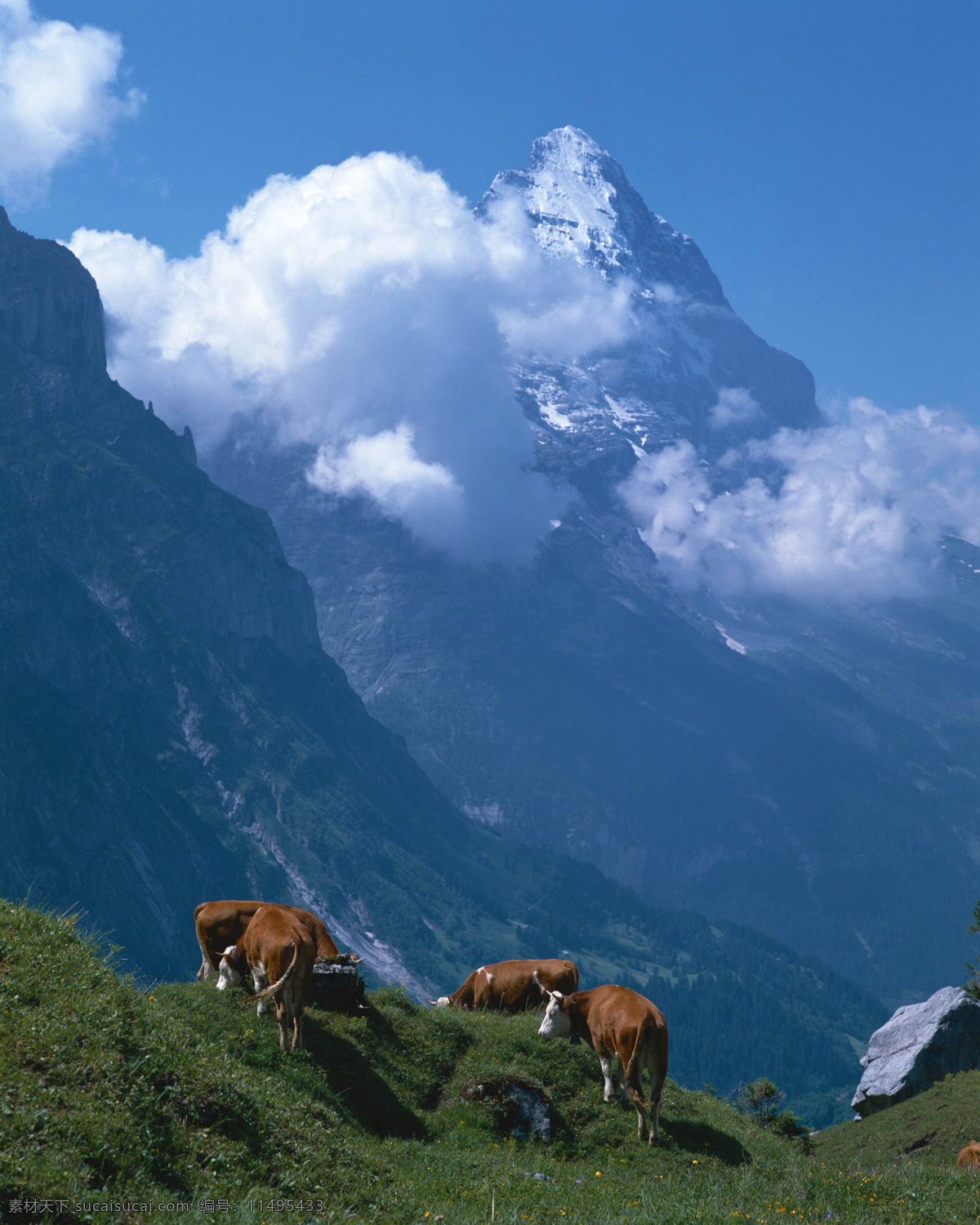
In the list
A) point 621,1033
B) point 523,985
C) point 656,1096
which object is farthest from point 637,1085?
point 523,985

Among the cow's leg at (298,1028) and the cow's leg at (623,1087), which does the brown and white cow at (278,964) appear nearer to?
the cow's leg at (298,1028)

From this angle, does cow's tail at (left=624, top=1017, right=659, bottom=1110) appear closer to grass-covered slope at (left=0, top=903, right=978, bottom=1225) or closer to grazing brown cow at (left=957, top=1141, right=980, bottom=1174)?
grass-covered slope at (left=0, top=903, right=978, bottom=1225)

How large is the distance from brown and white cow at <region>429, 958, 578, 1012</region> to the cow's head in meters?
9.28

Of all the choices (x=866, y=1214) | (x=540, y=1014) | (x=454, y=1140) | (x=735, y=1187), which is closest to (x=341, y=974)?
(x=454, y=1140)

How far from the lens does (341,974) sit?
27234 mm

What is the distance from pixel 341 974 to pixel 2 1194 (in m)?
14.9

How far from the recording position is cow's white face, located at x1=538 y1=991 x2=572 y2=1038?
91.8ft

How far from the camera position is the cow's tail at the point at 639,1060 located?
24.3 meters

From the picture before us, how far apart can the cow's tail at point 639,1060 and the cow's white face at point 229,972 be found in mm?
10405

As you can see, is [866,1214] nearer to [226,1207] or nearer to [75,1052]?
[226,1207]

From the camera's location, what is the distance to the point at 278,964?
23469 mm

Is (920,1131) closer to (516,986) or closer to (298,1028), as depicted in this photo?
(516,986)

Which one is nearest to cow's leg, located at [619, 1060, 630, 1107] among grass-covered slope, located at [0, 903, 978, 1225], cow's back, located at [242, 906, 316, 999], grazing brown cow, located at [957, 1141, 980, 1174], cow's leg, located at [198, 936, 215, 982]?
grass-covered slope, located at [0, 903, 978, 1225]

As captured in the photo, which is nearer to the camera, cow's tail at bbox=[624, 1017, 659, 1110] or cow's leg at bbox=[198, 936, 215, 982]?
cow's tail at bbox=[624, 1017, 659, 1110]
